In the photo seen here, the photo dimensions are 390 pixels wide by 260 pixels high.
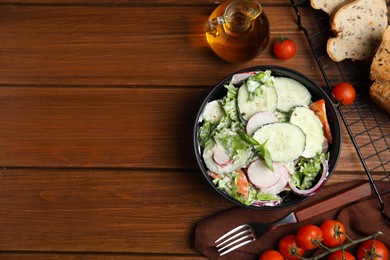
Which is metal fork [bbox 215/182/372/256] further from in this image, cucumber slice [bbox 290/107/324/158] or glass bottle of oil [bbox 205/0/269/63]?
glass bottle of oil [bbox 205/0/269/63]

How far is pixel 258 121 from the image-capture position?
1.78 metres

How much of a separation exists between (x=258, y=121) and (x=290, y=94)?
17cm

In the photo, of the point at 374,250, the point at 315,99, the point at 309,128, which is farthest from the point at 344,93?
the point at 374,250

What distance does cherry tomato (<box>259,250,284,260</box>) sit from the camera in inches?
74.6

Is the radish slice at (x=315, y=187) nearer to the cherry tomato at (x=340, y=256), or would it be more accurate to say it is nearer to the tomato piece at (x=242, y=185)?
the tomato piece at (x=242, y=185)

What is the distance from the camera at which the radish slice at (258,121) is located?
70.2 inches

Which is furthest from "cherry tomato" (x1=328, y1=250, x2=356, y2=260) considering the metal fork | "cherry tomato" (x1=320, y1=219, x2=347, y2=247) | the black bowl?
the black bowl

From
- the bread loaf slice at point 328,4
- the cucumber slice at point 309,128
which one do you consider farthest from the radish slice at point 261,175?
the bread loaf slice at point 328,4

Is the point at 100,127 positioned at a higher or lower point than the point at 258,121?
lower

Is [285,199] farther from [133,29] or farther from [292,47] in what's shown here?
[133,29]

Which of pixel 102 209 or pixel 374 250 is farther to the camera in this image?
pixel 102 209

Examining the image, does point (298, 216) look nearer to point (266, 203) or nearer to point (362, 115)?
point (266, 203)

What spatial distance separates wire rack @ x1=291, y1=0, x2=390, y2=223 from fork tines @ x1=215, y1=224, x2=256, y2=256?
497 mm

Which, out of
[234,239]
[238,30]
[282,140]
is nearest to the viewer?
[282,140]
